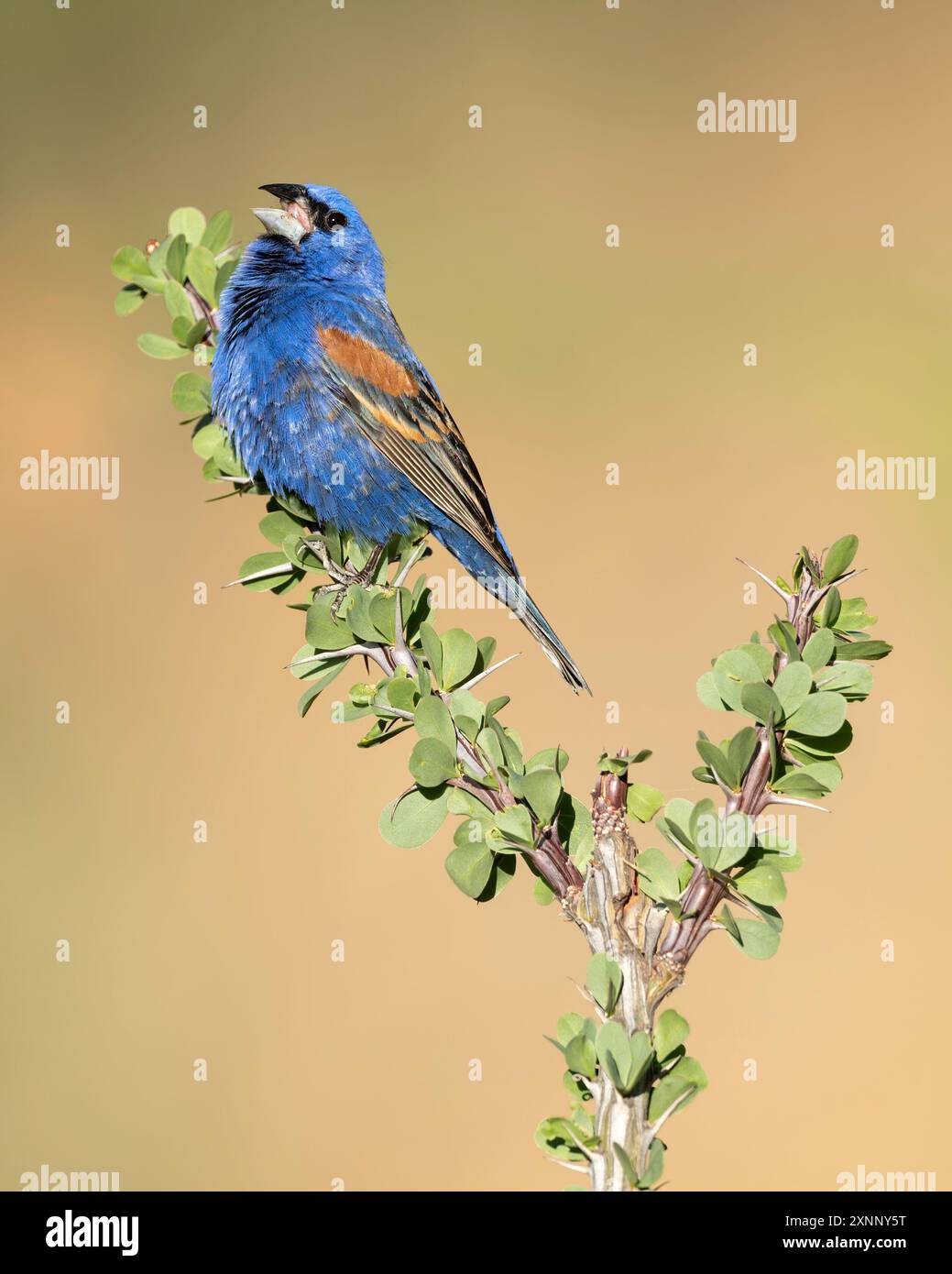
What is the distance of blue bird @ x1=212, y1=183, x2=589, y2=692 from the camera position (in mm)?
3475

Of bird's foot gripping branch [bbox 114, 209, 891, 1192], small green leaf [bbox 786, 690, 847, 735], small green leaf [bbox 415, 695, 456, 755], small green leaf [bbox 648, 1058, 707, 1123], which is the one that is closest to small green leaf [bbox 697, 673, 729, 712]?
bird's foot gripping branch [bbox 114, 209, 891, 1192]

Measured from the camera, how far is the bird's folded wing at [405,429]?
12.3 ft

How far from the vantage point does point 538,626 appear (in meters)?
3.68

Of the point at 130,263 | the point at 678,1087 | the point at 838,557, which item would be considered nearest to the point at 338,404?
the point at 130,263

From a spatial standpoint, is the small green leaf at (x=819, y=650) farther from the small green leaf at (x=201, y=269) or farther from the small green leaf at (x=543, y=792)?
the small green leaf at (x=201, y=269)

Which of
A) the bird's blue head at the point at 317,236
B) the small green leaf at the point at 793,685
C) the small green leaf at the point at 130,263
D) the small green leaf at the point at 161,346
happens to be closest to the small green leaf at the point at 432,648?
the small green leaf at the point at 793,685

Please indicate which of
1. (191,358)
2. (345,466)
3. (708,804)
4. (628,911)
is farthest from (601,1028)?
(191,358)

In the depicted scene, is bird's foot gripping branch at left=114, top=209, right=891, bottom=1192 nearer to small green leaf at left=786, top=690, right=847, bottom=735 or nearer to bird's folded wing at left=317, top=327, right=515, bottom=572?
small green leaf at left=786, top=690, right=847, bottom=735

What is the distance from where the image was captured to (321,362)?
372 cm

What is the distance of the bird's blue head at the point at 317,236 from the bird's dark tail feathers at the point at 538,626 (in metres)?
1.30

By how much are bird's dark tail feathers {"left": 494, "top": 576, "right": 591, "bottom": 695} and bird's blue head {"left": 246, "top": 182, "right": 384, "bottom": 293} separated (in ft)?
4.27

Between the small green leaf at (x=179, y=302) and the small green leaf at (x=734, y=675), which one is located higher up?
the small green leaf at (x=179, y=302)

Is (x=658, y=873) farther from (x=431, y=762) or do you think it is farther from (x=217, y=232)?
(x=217, y=232)

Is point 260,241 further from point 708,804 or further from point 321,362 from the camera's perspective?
point 708,804
